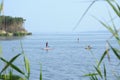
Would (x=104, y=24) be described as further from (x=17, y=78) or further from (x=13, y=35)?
(x=13, y=35)

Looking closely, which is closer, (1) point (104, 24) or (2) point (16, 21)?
(1) point (104, 24)

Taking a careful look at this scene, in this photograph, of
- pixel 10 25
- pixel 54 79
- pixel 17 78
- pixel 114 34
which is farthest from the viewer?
pixel 10 25

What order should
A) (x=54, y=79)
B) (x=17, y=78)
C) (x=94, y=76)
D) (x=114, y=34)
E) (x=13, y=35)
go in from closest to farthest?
(x=114, y=34)
(x=17, y=78)
(x=94, y=76)
(x=54, y=79)
(x=13, y=35)

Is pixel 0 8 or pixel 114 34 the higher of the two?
pixel 0 8

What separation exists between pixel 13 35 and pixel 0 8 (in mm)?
145289

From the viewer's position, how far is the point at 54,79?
23.6m

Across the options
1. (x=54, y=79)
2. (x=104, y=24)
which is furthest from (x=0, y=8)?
(x=54, y=79)

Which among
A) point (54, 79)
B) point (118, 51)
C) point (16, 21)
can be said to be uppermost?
point (16, 21)

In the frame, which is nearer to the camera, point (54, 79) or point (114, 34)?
point (114, 34)

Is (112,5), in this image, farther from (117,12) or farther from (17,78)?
(17,78)

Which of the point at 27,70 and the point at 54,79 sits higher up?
the point at 27,70

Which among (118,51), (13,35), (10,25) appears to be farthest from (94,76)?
(13,35)

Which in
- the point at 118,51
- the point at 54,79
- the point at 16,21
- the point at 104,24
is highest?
the point at 16,21

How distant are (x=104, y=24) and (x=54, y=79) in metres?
20.7
